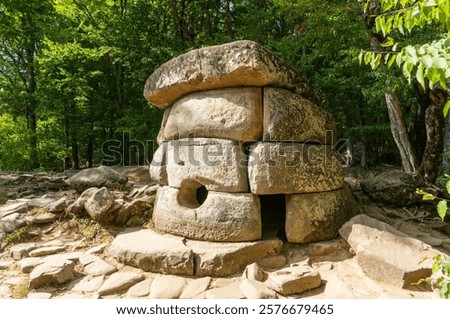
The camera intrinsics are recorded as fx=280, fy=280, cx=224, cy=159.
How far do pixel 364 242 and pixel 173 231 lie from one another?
2432 mm

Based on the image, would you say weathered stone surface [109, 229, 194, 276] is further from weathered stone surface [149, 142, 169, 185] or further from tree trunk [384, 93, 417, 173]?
tree trunk [384, 93, 417, 173]

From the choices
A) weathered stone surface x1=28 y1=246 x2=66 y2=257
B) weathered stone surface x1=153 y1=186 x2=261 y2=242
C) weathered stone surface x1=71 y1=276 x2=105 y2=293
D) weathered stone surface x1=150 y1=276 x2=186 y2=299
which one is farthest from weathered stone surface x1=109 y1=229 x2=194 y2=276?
weathered stone surface x1=28 y1=246 x2=66 y2=257

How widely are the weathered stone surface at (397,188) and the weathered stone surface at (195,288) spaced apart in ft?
11.1

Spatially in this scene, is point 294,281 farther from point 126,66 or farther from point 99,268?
point 126,66

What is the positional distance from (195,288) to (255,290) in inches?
26.3

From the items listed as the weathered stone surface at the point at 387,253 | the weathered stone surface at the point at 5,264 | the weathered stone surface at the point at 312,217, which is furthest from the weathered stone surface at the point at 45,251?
the weathered stone surface at the point at 387,253

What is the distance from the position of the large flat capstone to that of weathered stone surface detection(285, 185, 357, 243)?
0.28 meters

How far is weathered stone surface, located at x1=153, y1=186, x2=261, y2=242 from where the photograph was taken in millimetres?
3537

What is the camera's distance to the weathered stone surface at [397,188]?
183 inches

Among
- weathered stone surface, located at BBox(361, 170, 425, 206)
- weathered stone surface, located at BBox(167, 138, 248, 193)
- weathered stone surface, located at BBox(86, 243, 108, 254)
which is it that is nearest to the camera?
weathered stone surface, located at BBox(167, 138, 248, 193)

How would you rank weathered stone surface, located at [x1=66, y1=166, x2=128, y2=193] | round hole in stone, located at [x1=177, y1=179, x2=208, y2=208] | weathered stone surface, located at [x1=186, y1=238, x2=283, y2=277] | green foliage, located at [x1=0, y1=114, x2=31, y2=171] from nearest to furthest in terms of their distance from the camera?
weathered stone surface, located at [x1=186, y1=238, x2=283, y2=277] < round hole in stone, located at [x1=177, y1=179, x2=208, y2=208] < weathered stone surface, located at [x1=66, y1=166, x2=128, y2=193] < green foliage, located at [x1=0, y1=114, x2=31, y2=171]

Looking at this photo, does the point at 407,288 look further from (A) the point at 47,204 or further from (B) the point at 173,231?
(A) the point at 47,204

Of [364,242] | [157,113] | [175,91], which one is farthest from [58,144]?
[364,242]

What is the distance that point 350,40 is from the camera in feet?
21.7
